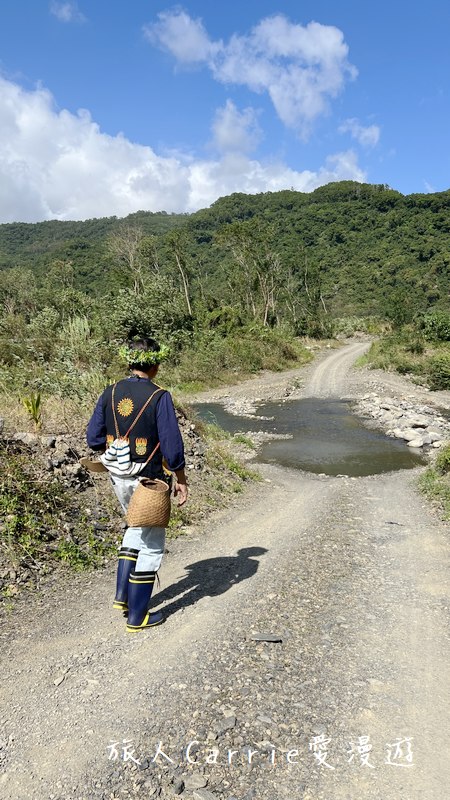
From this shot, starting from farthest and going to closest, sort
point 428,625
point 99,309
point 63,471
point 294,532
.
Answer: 1. point 99,309
2. point 294,532
3. point 63,471
4. point 428,625

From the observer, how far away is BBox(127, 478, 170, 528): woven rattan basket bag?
11.5 feet

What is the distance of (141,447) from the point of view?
359 cm

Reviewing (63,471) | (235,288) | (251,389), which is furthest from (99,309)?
(63,471)

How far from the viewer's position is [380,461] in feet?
40.9

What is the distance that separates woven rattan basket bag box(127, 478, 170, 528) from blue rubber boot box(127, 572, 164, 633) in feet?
1.26

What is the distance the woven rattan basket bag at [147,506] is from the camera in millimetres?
3518

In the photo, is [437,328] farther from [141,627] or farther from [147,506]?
[141,627]

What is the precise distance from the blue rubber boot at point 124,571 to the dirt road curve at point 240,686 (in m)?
0.18

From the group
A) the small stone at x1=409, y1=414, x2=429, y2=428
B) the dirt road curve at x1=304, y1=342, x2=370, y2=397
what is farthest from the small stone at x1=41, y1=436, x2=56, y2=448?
the dirt road curve at x1=304, y1=342, x2=370, y2=397

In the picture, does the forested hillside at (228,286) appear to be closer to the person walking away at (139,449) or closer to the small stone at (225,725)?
the person walking away at (139,449)

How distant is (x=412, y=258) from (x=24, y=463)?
88862 mm

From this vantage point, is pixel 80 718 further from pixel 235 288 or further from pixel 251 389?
pixel 235 288

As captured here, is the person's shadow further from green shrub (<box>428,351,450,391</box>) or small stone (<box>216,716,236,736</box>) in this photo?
green shrub (<box>428,351,450,391</box>)

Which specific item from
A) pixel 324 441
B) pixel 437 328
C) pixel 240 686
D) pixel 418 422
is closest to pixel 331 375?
pixel 437 328
